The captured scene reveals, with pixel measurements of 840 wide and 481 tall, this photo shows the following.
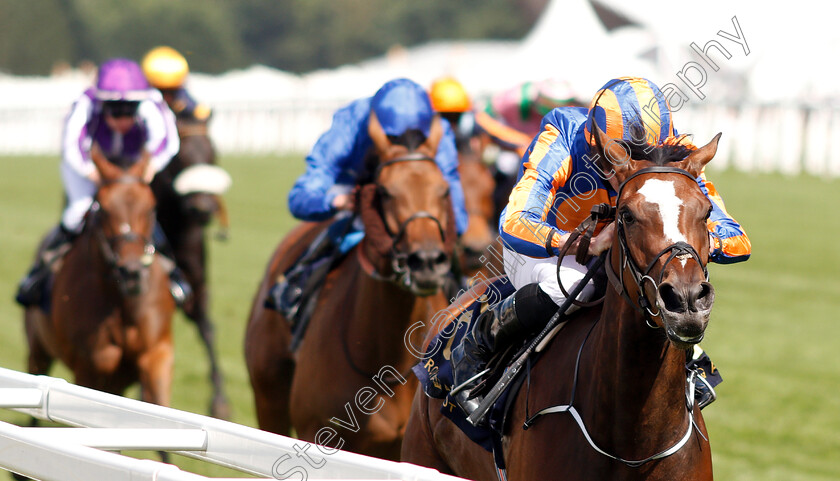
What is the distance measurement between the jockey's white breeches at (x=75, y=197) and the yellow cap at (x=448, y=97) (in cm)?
259

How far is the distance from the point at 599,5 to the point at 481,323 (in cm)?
3805

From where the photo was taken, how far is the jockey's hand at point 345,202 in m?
4.99

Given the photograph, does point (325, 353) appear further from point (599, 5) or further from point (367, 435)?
point (599, 5)

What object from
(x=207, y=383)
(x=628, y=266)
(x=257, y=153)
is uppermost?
(x=628, y=266)

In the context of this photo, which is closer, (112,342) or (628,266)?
(628,266)

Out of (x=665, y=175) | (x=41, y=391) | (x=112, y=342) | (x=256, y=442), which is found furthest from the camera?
(x=112, y=342)

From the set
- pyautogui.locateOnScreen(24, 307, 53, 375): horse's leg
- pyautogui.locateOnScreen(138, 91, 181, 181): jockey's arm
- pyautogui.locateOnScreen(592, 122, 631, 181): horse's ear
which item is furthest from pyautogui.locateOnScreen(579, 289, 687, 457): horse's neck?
pyautogui.locateOnScreen(24, 307, 53, 375): horse's leg

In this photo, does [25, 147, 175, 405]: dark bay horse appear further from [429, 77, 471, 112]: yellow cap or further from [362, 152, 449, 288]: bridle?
[429, 77, 471, 112]: yellow cap

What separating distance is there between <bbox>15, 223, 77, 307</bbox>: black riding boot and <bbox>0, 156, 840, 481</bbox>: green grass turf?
0.79m

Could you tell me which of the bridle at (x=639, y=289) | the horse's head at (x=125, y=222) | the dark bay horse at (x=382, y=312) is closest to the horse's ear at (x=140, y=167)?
the horse's head at (x=125, y=222)

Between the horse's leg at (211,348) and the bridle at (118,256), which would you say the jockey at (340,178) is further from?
the horse's leg at (211,348)

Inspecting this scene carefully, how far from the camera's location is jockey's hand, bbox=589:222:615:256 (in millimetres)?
2994

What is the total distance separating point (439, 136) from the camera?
4.89 meters

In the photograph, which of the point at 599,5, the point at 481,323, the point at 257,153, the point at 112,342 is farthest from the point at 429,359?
the point at 599,5
